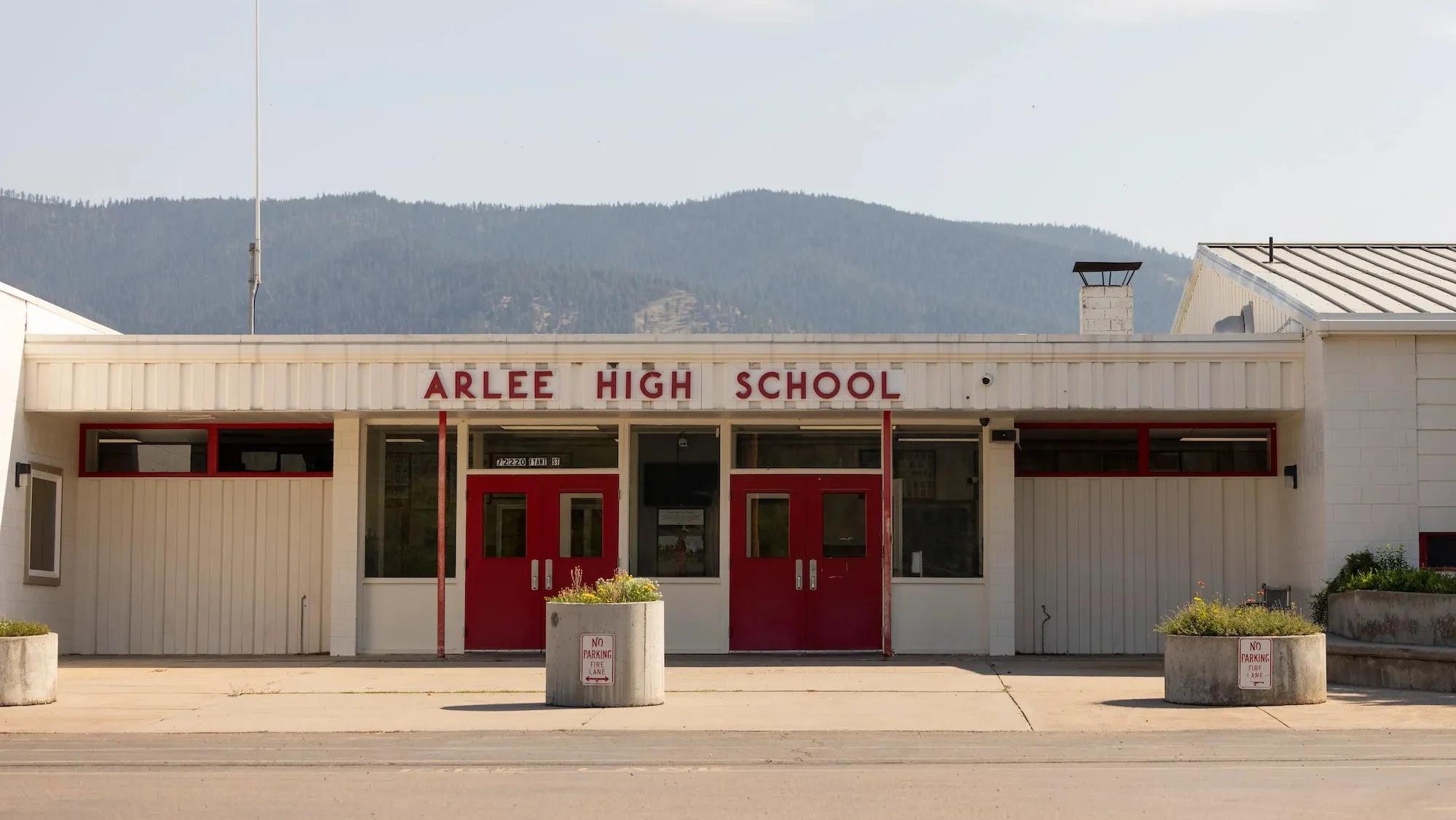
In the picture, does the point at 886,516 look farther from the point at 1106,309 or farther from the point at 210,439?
the point at 210,439

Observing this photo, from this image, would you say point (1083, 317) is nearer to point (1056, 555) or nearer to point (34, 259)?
point (1056, 555)

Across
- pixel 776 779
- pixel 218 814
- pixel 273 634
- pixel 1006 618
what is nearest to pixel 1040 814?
pixel 776 779

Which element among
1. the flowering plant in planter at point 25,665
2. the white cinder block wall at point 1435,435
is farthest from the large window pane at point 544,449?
the white cinder block wall at point 1435,435

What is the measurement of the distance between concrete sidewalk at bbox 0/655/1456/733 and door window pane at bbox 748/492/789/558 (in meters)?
1.37

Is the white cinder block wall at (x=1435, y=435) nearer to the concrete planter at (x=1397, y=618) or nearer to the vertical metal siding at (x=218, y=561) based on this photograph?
the concrete planter at (x=1397, y=618)

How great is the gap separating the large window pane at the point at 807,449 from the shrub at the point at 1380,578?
17.8ft

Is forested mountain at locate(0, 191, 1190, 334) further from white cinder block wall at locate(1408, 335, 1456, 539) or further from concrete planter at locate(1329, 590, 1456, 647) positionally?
concrete planter at locate(1329, 590, 1456, 647)

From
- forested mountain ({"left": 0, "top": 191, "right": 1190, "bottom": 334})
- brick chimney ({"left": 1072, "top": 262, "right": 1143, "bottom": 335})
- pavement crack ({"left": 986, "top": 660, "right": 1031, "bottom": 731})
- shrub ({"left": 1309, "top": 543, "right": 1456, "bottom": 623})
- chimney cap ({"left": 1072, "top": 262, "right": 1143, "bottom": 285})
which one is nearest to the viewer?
pavement crack ({"left": 986, "top": 660, "right": 1031, "bottom": 731})

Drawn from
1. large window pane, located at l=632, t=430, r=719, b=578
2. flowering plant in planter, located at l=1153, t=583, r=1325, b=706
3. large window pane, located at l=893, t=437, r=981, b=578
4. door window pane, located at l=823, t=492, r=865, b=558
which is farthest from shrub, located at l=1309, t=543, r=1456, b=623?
large window pane, located at l=632, t=430, r=719, b=578

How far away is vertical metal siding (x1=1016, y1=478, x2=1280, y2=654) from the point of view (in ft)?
68.0

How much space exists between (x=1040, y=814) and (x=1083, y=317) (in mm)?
16633

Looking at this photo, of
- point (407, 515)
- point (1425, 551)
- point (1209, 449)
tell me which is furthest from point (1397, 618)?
point (407, 515)

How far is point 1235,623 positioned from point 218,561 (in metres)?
12.9

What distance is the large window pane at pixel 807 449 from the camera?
20266mm
